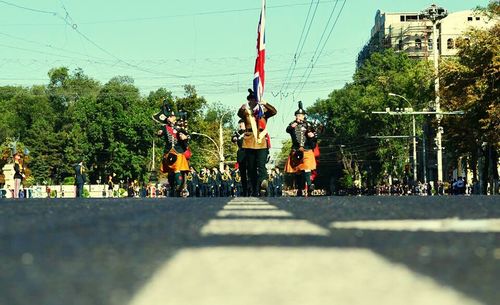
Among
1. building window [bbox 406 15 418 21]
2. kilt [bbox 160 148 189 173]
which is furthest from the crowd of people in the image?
building window [bbox 406 15 418 21]

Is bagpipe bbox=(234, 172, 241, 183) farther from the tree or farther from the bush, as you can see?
the bush

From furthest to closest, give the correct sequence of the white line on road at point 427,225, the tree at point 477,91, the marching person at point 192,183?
the tree at point 477,91 < the marching person at point 192,183 < the white line on road at point 427,225

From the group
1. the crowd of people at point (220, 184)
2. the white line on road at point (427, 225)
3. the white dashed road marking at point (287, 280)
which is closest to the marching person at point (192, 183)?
the crowd of people at point (220, 184)

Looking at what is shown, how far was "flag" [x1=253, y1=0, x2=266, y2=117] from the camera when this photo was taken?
2009 centimetres

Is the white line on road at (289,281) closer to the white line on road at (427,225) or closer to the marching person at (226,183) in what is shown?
the white line on road at (427,225)

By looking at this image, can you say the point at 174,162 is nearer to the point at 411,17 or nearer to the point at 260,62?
the point at 260,62

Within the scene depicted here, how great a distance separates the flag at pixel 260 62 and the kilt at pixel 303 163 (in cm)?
306

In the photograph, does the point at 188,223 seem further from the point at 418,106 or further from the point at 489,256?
the point at 418,106

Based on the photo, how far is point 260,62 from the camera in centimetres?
2066

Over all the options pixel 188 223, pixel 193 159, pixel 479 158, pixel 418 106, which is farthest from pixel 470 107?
pixel 193 159

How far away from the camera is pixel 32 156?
122 m

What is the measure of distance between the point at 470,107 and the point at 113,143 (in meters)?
56.8

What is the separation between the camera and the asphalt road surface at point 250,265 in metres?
2.55

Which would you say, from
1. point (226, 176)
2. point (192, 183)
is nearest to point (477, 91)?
point (226, 176)
